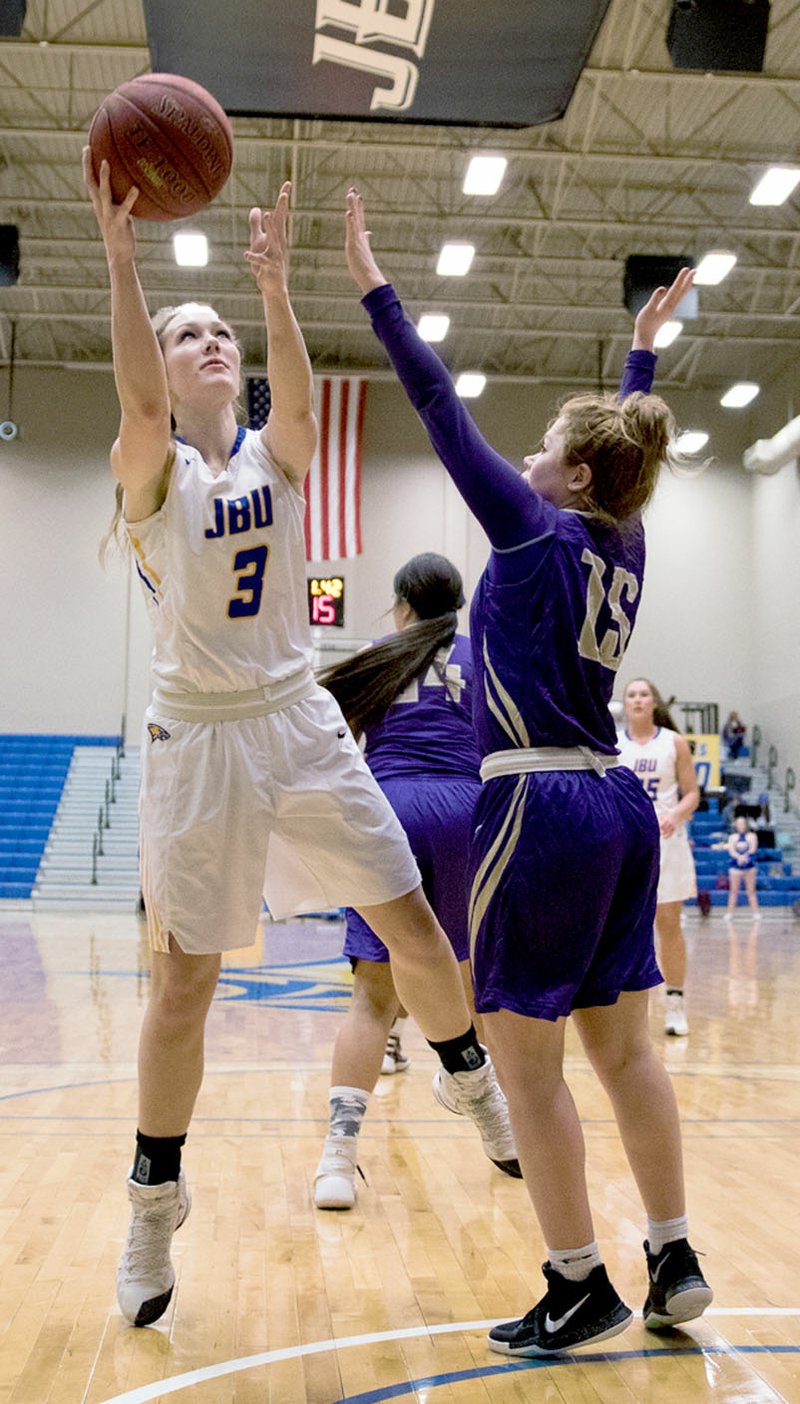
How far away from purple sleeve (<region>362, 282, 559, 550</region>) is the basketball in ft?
2.41

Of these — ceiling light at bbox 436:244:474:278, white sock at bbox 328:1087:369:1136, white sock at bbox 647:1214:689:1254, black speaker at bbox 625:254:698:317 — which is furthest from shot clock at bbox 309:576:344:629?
white sock at bbox 647:1214:689:1254

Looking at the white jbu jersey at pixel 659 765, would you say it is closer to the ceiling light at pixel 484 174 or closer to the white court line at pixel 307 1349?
the white court line at pixel 307 1349

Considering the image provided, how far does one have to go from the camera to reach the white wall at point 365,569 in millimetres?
21609

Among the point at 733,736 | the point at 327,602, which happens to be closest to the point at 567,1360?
the point at 327,602

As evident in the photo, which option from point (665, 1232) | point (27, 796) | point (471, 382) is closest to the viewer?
point (665, 1232)

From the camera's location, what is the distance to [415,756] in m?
Result: 3.92

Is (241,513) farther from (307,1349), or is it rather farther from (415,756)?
(307,1349)

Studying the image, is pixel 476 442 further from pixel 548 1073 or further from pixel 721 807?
pixel 721 807

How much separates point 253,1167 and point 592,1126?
3.86 ft

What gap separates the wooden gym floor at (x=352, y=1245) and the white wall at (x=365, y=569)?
16.2 meters

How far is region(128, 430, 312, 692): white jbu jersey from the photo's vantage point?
267 centimetres

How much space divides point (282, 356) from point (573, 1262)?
186 centimetres

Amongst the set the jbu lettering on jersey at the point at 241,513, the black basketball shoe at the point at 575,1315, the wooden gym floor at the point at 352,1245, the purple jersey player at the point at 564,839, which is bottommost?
the wooden gym floor at the point at 352,1245

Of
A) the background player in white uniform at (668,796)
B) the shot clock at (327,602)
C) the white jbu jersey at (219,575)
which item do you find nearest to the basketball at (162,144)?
the white jbu jersey at (219,575)
